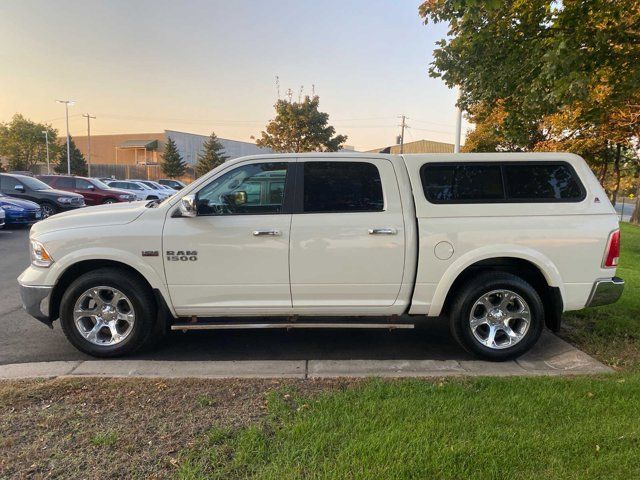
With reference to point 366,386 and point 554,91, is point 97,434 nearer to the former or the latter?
point 366,386

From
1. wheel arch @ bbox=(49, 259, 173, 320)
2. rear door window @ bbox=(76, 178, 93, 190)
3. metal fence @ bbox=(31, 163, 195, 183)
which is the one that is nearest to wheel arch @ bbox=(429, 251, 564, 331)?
wheel arch @ bbox=(49, 259, 173, 320)

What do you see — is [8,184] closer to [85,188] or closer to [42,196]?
[42,196]

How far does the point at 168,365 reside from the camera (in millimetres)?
4109

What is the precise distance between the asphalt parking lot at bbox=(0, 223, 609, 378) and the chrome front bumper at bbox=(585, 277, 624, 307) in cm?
57

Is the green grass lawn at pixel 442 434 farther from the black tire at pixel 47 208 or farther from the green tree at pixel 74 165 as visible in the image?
the green tree at pixel 74 165

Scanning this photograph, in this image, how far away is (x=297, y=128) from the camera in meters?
31.8

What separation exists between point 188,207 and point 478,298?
274cm

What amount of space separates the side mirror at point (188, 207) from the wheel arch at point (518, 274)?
230cm

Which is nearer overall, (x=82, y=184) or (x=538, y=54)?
(x=538, y=54)

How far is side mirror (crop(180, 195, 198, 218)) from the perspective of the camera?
4.02m

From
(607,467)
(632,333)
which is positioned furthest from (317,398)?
(632,333)

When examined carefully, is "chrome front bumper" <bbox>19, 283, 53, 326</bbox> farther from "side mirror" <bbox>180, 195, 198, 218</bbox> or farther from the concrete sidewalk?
"side mirror" <bbox>180, 195, 198, 218</bbox>

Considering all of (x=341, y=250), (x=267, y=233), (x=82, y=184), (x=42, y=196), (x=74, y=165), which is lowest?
(x=341, y=250)

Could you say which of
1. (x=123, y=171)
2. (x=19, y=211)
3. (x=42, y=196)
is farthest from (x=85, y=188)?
(x=123, y=171)
